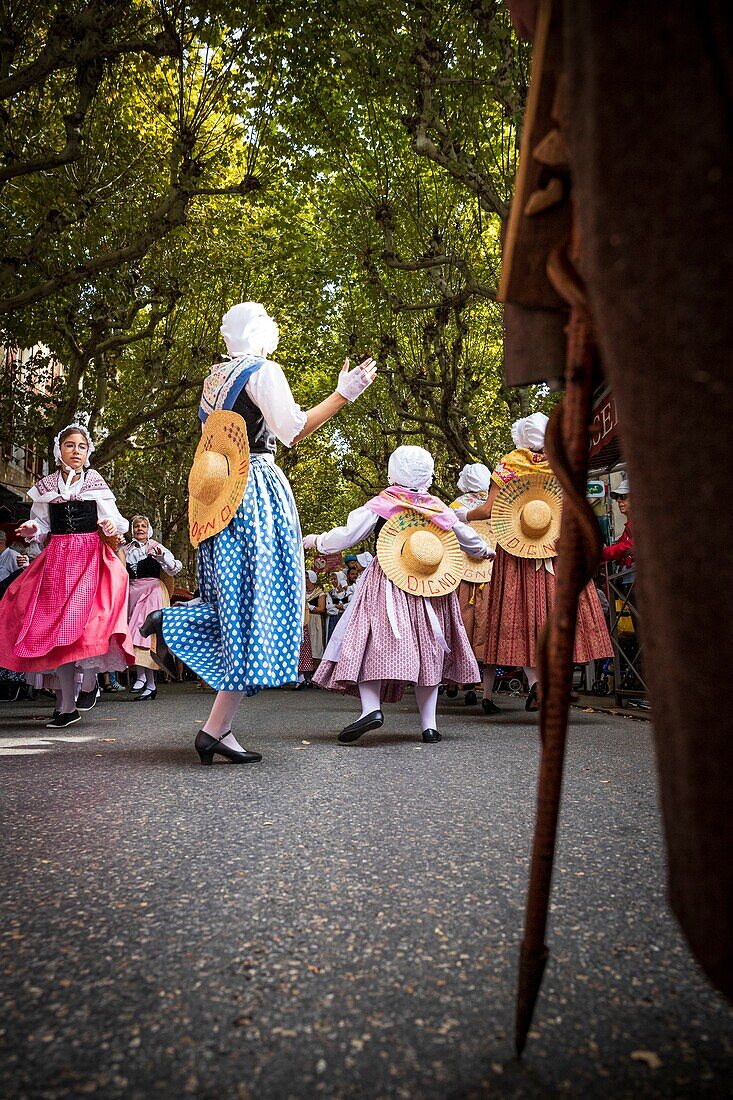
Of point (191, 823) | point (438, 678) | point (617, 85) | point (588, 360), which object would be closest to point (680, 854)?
point (588, 360)

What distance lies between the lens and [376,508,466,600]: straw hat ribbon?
18.6 ft

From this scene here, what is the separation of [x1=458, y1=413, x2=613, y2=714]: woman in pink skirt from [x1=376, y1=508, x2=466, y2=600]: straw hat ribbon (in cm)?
111

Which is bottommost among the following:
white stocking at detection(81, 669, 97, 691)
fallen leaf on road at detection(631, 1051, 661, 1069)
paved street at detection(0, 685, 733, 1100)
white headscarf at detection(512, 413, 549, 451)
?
→ paved street at detection(0, 685, 733, 1100)

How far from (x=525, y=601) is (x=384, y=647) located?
191 cm

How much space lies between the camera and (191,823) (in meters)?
2.81

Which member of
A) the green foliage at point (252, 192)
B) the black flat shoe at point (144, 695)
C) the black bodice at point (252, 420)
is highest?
the green foliage at point (252, 192)

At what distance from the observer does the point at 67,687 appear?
263 inches

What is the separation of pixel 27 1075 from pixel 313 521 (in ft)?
129

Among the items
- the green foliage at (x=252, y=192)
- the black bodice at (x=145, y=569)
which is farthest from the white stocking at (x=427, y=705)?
the black bodice at (x=145, y=569)

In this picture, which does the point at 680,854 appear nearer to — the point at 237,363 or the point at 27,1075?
the point at 27,1075

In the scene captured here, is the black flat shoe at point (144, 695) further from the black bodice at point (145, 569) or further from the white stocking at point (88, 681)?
the black bodice at point (145, 569)

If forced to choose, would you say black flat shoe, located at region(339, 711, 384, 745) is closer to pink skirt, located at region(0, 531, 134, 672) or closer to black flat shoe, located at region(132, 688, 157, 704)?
pink skirt, located at region(0, 531, 134, 672)

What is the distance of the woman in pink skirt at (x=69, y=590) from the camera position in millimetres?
6402

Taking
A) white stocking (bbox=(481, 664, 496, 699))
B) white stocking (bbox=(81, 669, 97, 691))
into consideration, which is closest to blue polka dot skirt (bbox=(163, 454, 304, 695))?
white stocking (bbox=(481, 664, 496, 699))
